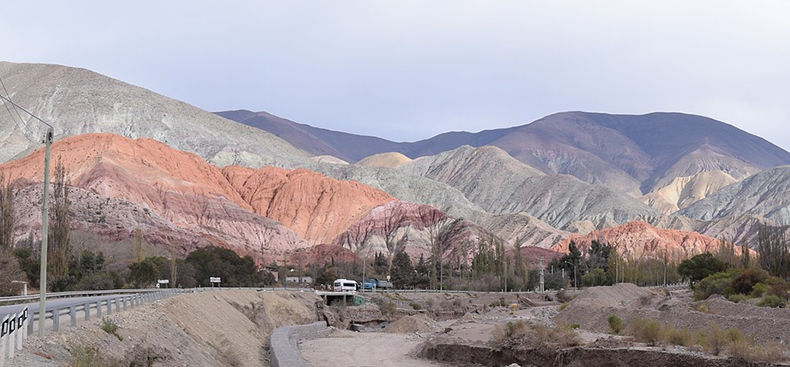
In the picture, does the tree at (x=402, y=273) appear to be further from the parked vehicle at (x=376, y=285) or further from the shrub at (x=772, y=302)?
the shrub at (x=772, y=302)

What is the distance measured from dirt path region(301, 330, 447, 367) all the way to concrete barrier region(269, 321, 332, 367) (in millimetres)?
786

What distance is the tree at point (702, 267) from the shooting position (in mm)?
105812

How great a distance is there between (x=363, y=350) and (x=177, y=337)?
23900 millimetres

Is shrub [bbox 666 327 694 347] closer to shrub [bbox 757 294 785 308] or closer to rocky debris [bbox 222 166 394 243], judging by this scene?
shrub [bbox 757 294 785 308]

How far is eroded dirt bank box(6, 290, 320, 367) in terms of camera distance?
17.7 m

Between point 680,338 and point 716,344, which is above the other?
point 716,344

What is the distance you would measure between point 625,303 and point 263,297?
39.9 m

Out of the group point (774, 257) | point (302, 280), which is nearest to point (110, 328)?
point (774, 257)

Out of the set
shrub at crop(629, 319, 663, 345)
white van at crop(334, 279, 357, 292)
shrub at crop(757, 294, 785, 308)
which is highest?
shrub at crop(629, 319, 663, 345)

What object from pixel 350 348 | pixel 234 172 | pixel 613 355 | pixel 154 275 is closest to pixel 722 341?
pixel 613 355

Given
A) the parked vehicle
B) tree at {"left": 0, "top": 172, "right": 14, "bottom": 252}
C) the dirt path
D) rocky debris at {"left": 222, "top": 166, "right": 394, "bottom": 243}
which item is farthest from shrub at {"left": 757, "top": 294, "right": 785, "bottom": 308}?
rocky debris at {"left": 222, "top": 166, "right": 394, "bottom": 243}

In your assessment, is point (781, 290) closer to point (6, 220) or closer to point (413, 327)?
point (413, 327)

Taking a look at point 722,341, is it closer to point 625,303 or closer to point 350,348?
point 350,348

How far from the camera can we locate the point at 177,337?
91.2 ft
